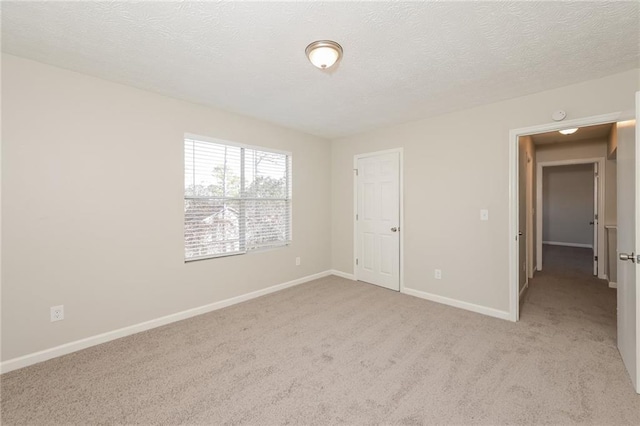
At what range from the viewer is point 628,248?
2133 mm

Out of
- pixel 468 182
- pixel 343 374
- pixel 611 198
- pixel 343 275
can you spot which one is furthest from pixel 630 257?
pixel 611 198

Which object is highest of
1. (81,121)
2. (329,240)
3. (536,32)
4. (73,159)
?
(536,32)

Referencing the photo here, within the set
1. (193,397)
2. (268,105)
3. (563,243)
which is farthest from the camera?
(563,243)

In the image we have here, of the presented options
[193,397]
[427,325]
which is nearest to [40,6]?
[193,397]

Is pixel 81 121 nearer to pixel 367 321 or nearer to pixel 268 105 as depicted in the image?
pixel 268 105

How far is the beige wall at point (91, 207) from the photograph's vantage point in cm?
226

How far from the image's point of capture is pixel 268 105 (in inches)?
131

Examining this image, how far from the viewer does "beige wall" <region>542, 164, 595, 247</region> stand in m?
7.98

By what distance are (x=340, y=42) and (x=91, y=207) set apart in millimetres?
2662

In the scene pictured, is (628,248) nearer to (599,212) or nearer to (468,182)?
(468,182)

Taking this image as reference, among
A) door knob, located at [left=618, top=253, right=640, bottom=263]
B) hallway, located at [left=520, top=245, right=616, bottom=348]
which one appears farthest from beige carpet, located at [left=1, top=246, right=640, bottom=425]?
door knob, located at [left=618, top=253, right=640, bottom=263]

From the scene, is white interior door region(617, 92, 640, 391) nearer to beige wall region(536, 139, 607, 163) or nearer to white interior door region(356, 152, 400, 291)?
white interior door region(356, 152, 400, 291)

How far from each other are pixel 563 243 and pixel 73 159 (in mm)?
11429

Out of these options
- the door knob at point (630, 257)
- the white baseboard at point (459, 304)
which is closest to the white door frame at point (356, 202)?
the white baseboard at point (459, 304)
